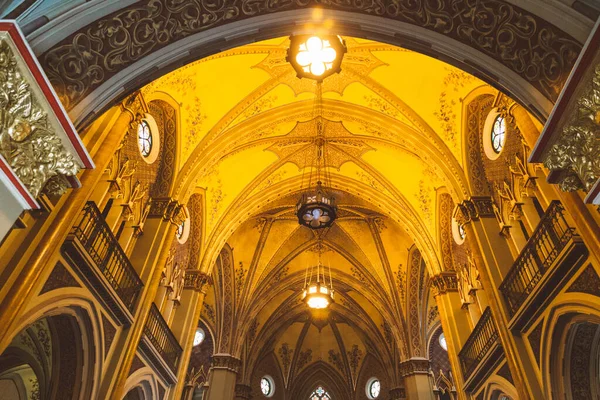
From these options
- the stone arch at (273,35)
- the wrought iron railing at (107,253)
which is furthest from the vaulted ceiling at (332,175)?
the stone arch at (273,35)

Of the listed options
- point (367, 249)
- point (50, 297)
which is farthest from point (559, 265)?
→ point (367, 249)

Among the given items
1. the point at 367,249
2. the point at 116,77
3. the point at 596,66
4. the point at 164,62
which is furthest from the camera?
the point at 367,249

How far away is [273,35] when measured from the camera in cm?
574

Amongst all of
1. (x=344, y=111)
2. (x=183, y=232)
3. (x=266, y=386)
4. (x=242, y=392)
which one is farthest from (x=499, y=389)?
(x=266, y=386)

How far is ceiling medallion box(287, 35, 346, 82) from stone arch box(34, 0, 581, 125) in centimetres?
421

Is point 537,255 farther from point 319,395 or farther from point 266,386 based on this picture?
point 319,395

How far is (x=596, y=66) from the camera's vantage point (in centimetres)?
350

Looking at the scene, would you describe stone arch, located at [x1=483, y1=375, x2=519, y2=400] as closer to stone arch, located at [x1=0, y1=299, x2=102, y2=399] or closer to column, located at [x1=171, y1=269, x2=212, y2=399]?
column, located at [x1=171, y1=269, x2=212, y2=399]

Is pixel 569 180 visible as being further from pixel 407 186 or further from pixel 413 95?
pixel 407 186

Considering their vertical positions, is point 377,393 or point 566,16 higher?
point 377,393

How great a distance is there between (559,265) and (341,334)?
18.0m

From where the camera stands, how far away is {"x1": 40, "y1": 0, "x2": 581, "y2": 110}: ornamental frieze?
434 cm

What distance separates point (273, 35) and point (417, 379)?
14.4 metres

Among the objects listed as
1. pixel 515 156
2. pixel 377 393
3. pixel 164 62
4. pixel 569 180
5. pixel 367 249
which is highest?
pixel 367 249
